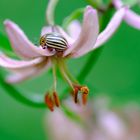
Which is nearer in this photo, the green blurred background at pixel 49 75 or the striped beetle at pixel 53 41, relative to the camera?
the striped beetle at pixel 53 41

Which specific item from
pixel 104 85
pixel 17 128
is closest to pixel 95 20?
pixel 17 128

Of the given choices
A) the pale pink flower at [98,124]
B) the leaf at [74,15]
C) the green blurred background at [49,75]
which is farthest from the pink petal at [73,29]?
the green blurred background at [49,75]

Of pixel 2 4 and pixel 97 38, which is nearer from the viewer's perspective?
pixel 97 38

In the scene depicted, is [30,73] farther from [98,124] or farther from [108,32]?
[98,124]

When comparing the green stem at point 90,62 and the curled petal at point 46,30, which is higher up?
the green stem at point 90,62

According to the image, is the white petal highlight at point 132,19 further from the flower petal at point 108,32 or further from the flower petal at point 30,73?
the flower petal at point 30,73

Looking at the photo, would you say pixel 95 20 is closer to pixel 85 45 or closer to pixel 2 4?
pixel 85 45
